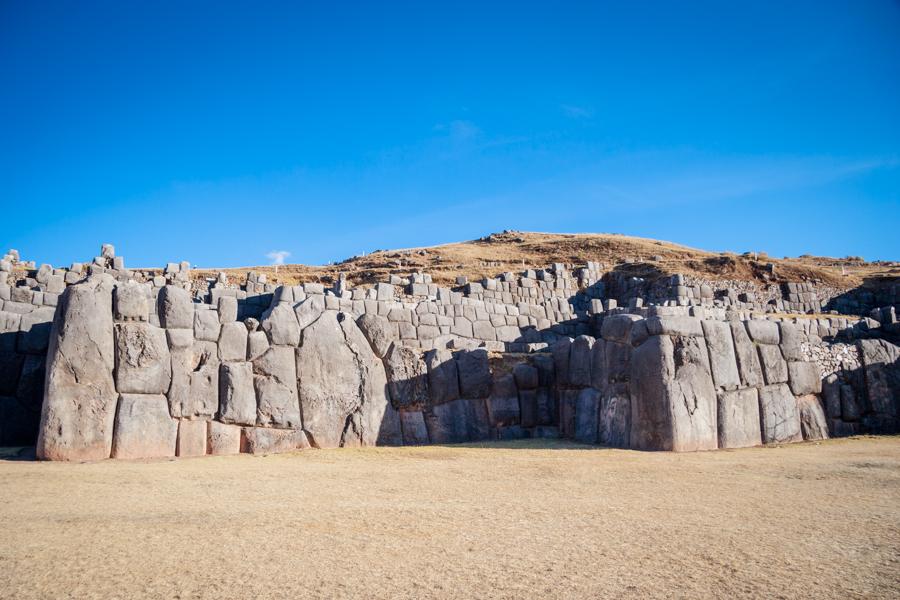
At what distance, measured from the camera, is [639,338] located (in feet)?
38.3

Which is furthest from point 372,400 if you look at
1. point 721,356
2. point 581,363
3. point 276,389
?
point 721,356

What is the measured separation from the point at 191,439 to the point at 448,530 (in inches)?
241

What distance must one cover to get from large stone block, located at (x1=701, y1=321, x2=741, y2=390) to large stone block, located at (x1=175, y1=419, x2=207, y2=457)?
8.59 metres

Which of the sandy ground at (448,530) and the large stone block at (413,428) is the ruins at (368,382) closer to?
the large stone block at (413,428)

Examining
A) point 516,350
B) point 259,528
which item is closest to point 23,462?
point 259,528

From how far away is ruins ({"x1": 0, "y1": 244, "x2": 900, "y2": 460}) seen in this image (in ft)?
32.2

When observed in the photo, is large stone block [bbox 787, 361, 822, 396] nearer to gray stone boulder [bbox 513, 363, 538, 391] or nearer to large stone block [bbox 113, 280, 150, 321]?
gray stone boulder [bbox 513, 363, 538, 391]

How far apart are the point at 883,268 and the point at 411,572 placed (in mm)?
58109

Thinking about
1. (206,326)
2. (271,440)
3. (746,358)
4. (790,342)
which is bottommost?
(271,440)

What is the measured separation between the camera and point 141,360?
1005cm

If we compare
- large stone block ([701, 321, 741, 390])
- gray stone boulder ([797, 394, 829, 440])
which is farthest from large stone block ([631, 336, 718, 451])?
gray stone boulder ([797, 394, 829, 440])

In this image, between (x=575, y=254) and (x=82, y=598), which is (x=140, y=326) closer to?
(x=82, y=598)

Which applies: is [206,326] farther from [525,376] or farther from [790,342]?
[790,342]

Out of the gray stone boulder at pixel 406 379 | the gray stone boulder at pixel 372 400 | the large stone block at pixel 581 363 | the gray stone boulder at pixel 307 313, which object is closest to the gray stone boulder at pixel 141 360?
the gray stone boulder at pixel 307 313
